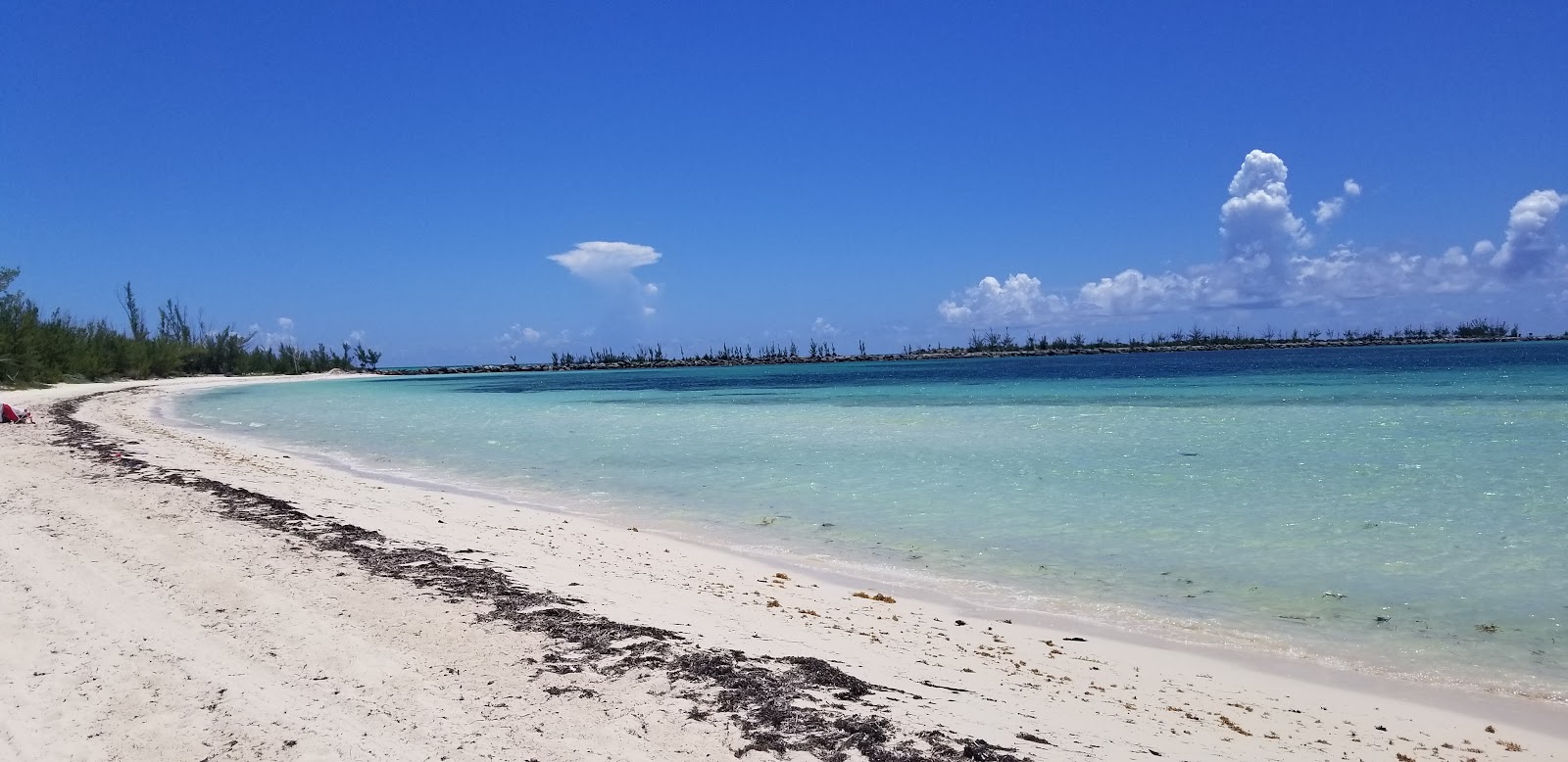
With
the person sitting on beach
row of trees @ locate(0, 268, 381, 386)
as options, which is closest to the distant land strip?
row of trees @ locate(0, 268, 381, 386)

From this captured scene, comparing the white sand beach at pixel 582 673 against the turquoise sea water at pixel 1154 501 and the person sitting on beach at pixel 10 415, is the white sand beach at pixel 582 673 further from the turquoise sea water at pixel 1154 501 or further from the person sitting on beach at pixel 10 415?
the person sitting on beach at pixel 10 415

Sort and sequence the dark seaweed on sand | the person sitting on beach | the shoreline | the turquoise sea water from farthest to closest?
the person sitting on beach, the turquoise sea water, the shoreline, the dark seaweed on sand

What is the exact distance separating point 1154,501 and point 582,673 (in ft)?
23.2

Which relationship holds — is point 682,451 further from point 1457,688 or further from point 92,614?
point 1457,688

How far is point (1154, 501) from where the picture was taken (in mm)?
8688

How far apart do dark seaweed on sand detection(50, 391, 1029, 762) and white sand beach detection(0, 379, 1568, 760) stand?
0.05 ft

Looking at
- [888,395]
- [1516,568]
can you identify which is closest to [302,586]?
[1516,568]

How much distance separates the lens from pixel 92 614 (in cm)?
420

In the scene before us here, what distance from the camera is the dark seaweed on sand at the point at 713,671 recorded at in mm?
2943

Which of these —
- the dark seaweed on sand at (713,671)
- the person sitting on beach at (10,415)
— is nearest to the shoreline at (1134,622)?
the dark seaweed on sand at (713,671)

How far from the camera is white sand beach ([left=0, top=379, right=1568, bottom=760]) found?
2969 mm

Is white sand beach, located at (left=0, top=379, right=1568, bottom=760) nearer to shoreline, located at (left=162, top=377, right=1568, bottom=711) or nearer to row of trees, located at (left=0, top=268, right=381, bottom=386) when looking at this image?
shoreline, located at (left=162, top=377, right=1568, bottom=711)

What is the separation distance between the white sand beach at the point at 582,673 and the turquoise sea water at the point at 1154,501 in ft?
2.64

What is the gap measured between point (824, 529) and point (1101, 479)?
432 centimetres
